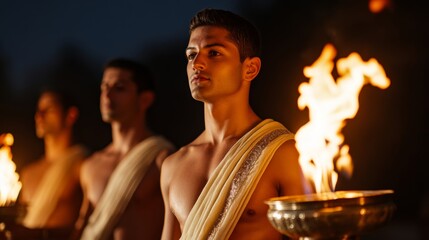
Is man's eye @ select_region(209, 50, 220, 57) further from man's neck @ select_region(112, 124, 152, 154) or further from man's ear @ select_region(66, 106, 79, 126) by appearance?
man's ear @ select_region(66, 106, 79, 126)

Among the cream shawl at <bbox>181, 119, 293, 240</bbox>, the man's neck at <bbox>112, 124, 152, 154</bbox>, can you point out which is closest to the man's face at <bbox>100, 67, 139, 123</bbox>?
the man's neck at <bbox>112, 124, 152, 154</bbox>

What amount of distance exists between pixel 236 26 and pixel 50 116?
394 centimetres

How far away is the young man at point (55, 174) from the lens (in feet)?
25.0

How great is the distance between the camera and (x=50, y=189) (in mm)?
7699

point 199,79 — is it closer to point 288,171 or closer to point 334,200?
point 288,171

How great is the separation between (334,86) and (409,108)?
5178mm

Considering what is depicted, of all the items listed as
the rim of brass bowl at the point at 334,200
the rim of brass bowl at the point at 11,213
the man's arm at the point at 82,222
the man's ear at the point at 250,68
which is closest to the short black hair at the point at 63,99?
the man's arm at the point at 82,222

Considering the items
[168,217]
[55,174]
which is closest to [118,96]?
[55,174]

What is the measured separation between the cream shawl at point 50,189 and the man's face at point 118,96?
1.33 metres

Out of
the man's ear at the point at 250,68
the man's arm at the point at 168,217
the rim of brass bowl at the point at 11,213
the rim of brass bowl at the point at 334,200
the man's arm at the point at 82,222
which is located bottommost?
the man's arm at the point at 82,222

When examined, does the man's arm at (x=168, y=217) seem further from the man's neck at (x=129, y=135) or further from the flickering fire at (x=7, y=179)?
the man's neck at (x=129, y=135)

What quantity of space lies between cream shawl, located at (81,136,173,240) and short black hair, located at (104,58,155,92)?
0.45m

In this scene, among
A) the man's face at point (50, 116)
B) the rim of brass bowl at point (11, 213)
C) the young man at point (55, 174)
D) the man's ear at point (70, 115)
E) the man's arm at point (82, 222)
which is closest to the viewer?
the rim of brass bowl at point (11, 213)

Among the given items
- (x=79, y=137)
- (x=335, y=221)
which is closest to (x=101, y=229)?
(x=335, y=221)
